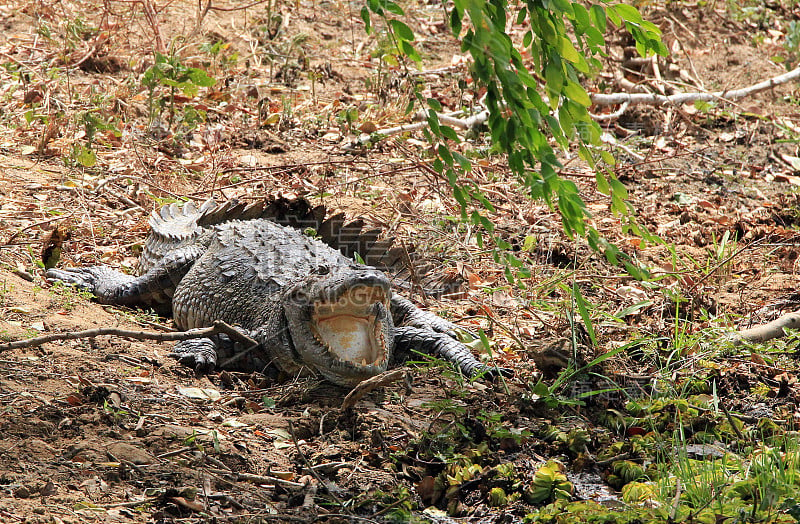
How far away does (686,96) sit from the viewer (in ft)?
25.5

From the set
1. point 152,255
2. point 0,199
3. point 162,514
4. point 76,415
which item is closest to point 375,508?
point 162,514

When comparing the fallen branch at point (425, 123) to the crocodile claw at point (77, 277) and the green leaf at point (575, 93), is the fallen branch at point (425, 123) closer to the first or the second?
the crocodile claw at point (77, 277)

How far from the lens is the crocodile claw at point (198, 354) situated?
4059 millimetres

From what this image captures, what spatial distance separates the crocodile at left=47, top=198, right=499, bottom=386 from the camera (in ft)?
13.2

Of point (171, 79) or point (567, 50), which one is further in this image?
point (171, 79)

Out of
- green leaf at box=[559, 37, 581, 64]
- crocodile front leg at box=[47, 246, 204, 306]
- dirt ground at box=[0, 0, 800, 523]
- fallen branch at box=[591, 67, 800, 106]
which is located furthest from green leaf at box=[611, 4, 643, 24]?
fallen branch at box=[591, 67, 800, 106]

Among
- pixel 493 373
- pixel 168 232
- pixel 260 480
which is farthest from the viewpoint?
pixel 168 232

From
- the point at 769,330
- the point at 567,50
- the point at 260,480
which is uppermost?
the point at 567,50

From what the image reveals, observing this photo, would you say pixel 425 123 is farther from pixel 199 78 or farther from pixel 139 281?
pixel 139 281

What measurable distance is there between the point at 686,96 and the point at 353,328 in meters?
5.18

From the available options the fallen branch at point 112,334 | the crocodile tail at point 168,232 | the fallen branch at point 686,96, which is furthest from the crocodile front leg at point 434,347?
the fallen branch at point 686,96

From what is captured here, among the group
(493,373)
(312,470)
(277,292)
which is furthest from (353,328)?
(312,470)

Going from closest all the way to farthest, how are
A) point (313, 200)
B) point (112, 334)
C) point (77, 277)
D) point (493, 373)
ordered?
point (112, 334)
point (493, 373)
point (77, 277)
point (313, 200)

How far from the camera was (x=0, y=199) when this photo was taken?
5727 mm
